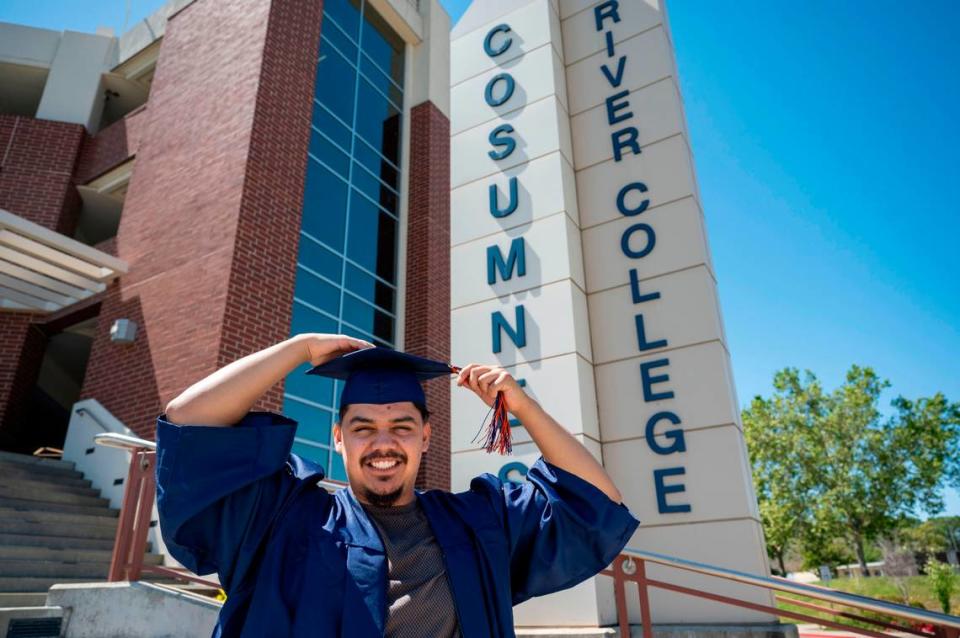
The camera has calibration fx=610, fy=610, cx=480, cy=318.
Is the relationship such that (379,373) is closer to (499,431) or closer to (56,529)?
(499,431)

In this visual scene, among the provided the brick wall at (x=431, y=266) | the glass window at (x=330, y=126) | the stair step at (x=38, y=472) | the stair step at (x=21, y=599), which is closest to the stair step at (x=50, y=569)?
the stair step at (x=21, y=599)

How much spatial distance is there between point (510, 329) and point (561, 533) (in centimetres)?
442

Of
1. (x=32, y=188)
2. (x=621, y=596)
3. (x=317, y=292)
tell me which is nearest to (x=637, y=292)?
(x=621, y=596)

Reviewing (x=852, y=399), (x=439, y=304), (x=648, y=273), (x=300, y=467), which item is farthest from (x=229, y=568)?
(x=852, y=399)

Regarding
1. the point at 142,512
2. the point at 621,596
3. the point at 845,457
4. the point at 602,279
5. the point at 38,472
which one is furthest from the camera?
the point at 845,457

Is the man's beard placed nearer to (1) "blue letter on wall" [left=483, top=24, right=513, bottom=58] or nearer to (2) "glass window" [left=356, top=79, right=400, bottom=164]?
(1) "blue letter on wall" [left=483, top=24, right=513, bottom=58]

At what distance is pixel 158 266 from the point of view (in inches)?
351

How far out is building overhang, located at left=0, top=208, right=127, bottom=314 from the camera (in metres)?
8.54

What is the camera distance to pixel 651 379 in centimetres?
558

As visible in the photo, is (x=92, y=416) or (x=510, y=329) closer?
(x=510, y=329)

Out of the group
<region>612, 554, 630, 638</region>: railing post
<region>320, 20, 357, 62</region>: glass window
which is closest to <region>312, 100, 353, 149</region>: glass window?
<region>320, 20, 357, 62</region>: glass window

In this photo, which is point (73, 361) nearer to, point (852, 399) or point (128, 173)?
point (128, 173)

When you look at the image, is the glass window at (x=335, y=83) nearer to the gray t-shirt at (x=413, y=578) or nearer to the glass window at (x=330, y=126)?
the glass window at (x=330, y=126)

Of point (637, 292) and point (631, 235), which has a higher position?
point (631, 235)
